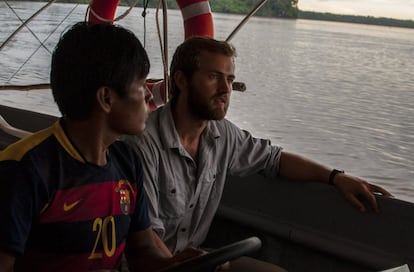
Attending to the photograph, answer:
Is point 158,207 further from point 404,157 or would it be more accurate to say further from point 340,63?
point 340,63

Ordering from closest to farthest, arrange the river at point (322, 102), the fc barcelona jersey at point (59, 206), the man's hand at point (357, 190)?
1. the fc barcelona jersey at point (59, 206)
2. the man's hand at point (357, 190)
3. the river at point (322, 102)

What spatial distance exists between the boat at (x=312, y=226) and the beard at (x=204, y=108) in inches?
15.0

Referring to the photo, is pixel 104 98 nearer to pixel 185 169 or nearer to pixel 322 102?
pixel 185 169

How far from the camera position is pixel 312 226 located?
2.02 meters

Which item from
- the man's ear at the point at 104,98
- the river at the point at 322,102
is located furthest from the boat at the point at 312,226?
the river at the point at 322,102

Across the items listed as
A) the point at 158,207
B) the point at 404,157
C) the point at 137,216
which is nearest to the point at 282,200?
the point at 158,207

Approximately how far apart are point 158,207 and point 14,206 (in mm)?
710

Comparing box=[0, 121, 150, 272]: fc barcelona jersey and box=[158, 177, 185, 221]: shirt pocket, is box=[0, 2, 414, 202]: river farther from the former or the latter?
box=[0, 121, 150, 272]: fc barcelona jersey

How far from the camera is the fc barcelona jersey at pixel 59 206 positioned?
1.11 metres

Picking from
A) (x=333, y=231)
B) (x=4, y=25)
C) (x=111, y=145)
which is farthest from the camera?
(x=4, y=25)

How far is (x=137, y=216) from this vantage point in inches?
53.9

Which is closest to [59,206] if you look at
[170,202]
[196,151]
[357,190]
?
[170,202]

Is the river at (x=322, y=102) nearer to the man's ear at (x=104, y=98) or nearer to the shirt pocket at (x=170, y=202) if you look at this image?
the shirt pocket at (x=170, y=202)

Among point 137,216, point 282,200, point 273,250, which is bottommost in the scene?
point 273,250
